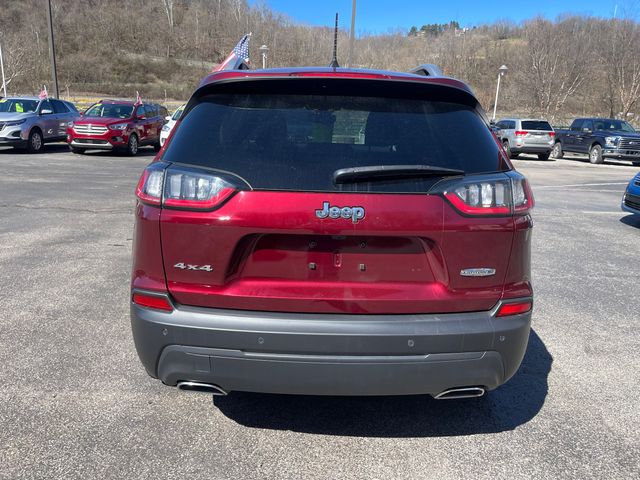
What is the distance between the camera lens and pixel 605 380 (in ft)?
11.3

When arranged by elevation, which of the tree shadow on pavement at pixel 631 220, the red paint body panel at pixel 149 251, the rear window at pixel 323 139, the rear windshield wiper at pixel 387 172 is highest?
the rear window at pixel 323 139

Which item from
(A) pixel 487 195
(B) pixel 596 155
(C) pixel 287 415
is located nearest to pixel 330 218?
(A) pixel 487 195

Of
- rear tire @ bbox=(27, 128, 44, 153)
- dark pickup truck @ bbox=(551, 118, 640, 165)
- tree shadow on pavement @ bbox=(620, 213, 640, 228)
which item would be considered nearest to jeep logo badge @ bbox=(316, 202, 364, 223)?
tree shadow on pavement @ bbox=(620, 213, 640, 228)

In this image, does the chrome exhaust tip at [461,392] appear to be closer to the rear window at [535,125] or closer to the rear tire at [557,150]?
the rear window at [535,125]

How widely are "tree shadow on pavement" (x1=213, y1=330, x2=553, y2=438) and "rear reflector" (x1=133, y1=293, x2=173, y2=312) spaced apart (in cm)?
93

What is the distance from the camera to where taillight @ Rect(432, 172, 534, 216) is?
2312mm

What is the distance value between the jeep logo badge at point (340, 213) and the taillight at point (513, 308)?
2.66 ft

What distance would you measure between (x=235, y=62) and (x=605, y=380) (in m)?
3.21

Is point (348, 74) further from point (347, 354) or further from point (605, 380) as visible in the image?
point (605, 380)

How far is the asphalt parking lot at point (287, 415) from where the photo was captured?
100 inches

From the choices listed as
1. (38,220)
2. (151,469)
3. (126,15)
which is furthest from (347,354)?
(126,15)

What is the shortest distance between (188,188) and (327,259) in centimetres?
69

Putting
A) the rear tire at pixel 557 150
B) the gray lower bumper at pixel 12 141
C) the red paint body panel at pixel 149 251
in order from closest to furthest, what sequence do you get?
the red paint body panel at pixel 149 251 → the gray lower bumper at pixel 12 141 → the rear tire at pixel 557 150

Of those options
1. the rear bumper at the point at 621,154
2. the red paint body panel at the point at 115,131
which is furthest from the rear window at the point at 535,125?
the red paint body panel at the point at 115,131
